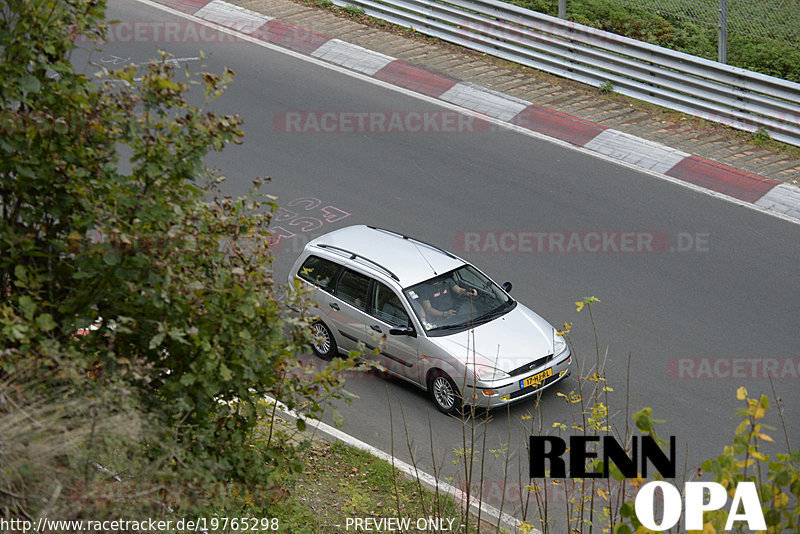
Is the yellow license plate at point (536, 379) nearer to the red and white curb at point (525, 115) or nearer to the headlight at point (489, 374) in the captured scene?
the headlight at point (489, 374)

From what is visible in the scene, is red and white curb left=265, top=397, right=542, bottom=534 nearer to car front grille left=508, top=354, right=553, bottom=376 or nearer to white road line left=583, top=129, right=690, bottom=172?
car front grille left=508, top=354, right=553, bottom=376

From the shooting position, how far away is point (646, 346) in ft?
42.6

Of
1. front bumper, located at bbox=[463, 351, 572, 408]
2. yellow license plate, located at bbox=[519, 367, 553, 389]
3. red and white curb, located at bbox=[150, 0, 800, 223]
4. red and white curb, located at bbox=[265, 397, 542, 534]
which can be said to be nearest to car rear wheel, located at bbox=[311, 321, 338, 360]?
red and white curb, located at bbox=[265, 397, 542, 534]

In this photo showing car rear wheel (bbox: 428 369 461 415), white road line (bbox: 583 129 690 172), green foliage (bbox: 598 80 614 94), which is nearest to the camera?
car rear wheel (bbox: 428 369 461 415)

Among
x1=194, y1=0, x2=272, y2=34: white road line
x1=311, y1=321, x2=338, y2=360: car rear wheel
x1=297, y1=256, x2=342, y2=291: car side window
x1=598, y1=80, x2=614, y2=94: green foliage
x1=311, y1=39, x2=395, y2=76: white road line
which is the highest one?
x1=194, y1=0, x2=272, y2=34: white road line

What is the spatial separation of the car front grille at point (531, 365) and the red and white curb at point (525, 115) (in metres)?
6.24

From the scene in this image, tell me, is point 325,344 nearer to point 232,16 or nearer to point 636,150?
point 636,150

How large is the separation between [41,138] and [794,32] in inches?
666

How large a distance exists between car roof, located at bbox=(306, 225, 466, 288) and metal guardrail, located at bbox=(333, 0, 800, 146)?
26.5 feet

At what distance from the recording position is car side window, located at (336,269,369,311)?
12789mm

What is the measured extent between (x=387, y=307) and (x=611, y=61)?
9.67 meters

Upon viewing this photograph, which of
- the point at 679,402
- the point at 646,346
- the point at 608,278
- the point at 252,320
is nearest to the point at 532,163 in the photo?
the point at 608,278

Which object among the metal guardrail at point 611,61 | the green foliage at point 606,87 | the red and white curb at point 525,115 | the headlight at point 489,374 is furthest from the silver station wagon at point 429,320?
the green foliage at point 606,87

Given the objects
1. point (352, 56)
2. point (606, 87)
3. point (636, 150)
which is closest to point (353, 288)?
point (636, 150)
